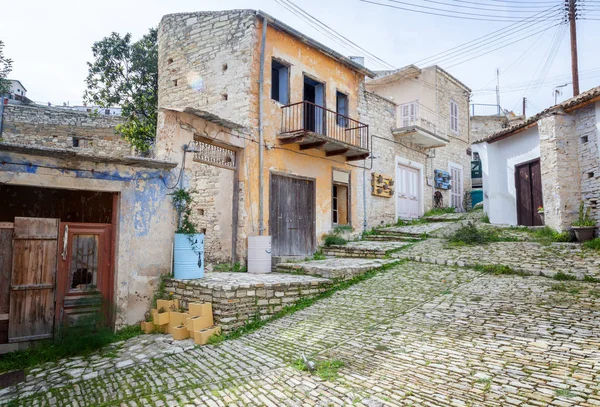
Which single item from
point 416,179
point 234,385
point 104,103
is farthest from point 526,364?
point 104,103

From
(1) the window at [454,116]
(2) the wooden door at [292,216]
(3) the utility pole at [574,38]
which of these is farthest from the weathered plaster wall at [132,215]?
(3) the utility pole at [574,38]

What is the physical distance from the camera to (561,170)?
10430 mm

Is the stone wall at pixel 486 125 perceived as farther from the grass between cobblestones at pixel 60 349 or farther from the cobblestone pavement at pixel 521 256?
the grass between cobblestones at pixel 60 349

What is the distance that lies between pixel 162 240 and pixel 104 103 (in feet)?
32.1

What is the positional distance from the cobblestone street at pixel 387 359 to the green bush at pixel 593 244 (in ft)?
10.4

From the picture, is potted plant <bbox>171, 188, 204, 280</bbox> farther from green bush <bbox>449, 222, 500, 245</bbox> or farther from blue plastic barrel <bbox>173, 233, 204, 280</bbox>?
green bush <bbox>449, 222, 500, 245</bbox>

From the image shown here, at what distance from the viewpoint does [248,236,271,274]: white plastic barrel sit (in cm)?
902

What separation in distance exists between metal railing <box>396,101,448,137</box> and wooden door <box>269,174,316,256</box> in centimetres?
665

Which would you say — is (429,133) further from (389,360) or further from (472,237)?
(389,360)

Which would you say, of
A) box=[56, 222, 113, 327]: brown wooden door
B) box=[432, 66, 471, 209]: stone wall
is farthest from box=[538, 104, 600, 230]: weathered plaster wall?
box=[56, 222, 113, 327]: brown wooden door

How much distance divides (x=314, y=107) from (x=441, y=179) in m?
8.47

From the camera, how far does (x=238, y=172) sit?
9.60 metres

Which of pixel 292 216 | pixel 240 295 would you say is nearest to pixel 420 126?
pixel 292 216

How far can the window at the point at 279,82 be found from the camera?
424 inches
